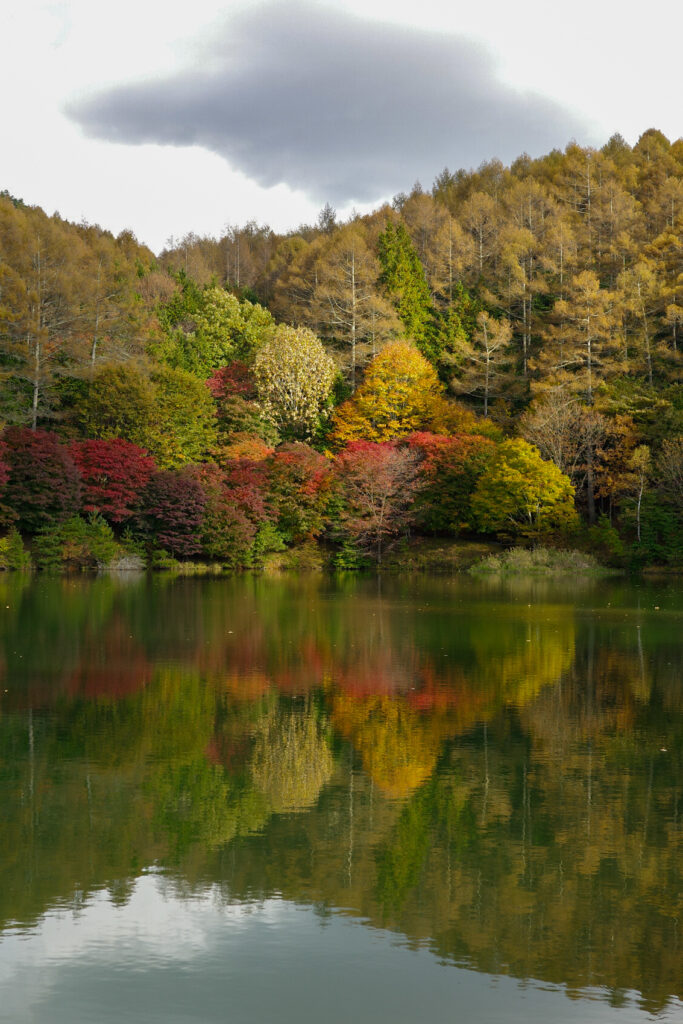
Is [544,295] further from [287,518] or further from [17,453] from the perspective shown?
[17,453]

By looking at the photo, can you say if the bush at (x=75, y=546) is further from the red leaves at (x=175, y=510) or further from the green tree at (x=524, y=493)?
the green tree at (x=524, y=493)

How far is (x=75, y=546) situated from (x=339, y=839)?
33.5m

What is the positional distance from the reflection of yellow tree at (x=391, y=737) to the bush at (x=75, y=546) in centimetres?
2780

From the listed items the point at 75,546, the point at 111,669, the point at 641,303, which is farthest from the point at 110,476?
the point at 111,669

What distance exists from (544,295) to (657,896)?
5305 cm

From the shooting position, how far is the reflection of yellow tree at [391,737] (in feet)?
28.0

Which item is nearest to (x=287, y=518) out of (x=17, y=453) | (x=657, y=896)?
(x=17, y=453)

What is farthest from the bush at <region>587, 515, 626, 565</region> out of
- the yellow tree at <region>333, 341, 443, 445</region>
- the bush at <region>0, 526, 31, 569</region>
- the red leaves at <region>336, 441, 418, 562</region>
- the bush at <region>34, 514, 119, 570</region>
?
the bush at <region>0, 526, 31, 569</region>

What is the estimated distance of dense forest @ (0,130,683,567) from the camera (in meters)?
40.3

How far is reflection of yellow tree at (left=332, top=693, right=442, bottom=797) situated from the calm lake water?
0.14 feet

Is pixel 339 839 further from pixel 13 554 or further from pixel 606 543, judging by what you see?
pixel 606 543

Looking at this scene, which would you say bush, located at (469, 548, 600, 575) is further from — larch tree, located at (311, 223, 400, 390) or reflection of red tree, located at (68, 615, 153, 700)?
reflection of red tree, located at (68, 615, 153, 700)

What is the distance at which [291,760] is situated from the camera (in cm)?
910

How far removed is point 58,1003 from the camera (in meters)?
4.67
